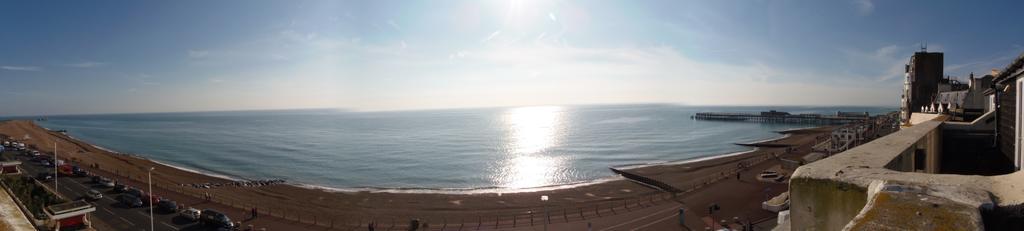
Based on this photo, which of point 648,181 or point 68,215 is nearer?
point 68,215

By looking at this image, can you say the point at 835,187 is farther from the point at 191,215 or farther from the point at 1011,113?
the point at 191,215

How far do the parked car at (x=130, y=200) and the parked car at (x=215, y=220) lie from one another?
825 centimetres

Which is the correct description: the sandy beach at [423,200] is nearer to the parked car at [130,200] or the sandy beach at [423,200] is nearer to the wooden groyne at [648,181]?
the wooden groyne at [648,181]

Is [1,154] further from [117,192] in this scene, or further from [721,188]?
[721,188]

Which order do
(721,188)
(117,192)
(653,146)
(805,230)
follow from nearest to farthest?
1. (805,230)
2. (721,188)
3. (117,192)
4. (653,146)

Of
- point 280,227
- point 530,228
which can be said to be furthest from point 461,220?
point 280,227

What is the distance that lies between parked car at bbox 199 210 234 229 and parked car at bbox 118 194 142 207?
8249 millimetres

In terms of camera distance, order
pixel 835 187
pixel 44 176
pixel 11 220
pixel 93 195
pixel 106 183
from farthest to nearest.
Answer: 1. pixel 44 176
2. pixel 106 183
3. pixel 93 195
4. pixel 11 220
5. pixel 835 187

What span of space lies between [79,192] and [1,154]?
122 ft

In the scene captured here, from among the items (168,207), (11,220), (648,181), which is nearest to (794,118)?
(648,181)

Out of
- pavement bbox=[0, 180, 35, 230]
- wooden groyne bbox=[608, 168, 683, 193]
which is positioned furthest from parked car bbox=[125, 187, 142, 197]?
wooden groyne bbox=[608, 168, 683, 193]

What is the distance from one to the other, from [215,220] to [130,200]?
11.5 m

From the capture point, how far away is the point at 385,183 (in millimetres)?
47156

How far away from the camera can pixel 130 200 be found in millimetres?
32312
